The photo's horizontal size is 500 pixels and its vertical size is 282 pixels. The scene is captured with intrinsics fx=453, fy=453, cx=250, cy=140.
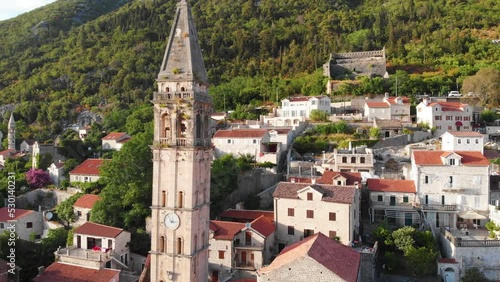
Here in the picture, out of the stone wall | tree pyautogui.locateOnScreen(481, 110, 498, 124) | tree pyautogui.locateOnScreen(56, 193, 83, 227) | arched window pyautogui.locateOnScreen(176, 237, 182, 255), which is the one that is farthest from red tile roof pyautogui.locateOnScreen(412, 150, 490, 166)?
tree pyautogui.locateOnScreen(56, 193, 83, 227)

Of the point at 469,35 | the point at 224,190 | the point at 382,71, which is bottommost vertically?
the point at 224,190

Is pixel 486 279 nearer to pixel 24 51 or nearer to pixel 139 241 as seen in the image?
pixel 139 241

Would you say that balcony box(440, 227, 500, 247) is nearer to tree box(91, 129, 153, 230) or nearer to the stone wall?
the stone wall

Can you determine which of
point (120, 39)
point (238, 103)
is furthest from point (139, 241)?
point (120, 39)

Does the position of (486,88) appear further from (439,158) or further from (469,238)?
(469,238)

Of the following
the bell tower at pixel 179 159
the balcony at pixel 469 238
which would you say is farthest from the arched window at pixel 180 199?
the balcony at pixel 469 238

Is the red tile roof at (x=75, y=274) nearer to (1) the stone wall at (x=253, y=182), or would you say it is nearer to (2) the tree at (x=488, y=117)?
(1) the stone wall at (x=253, y=182)
